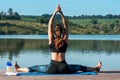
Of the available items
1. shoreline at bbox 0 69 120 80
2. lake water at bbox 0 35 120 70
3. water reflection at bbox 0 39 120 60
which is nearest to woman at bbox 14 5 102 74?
shoreline at bbox 0 69 120 80

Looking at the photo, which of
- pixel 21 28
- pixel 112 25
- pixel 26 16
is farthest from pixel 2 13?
pixel 112 25

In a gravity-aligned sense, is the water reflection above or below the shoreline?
below

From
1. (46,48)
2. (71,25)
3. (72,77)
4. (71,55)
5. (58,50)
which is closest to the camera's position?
(72,77)

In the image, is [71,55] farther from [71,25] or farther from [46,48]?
[71,25]

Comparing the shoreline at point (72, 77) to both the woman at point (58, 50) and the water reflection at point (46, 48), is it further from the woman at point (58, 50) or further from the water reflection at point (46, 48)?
the water reflection at point (46, 48)

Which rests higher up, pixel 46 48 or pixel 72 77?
pixel 72 77

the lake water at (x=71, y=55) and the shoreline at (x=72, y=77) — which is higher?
the shoreline at (x=72, y=77)

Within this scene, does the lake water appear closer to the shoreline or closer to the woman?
the woman

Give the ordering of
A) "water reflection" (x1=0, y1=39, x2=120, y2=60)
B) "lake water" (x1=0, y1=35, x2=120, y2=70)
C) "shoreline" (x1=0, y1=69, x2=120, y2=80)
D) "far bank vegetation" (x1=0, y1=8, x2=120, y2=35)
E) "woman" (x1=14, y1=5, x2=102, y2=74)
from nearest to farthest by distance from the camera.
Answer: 1. "shoreline" (x1=0, y1=69, x2=120, y2=80)
2. "woman" (x1=14, y1=5, x2=102, y2=74)
3. "lake water" (x1=0, y1=35, x2=120, y2=70)
4. "water reflection" (x1=0, y1=39, x2=120, y2=60)
5. "far bank vegetation" (x1=0, y1=8, x2=120, y2=35)

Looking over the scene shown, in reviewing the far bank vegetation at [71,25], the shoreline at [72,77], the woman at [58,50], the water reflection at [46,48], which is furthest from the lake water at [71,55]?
the far bank vegetation at [71,25]

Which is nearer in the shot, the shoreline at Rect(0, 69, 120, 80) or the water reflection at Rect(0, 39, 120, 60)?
the shoreline at Rect(0, 69, 120, 80)

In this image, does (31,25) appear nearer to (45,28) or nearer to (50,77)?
(45,28)

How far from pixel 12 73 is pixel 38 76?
0.88m

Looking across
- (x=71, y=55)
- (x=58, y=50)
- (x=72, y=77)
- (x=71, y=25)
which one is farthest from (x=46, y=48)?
(x=71, y=25)
